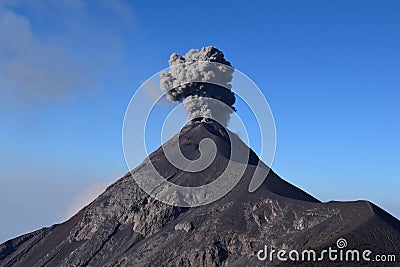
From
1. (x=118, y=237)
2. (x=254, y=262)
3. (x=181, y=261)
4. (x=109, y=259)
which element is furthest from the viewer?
(x=118, y=237)

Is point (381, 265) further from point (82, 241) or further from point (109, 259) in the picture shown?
point (82, 241)

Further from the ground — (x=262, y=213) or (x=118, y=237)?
(x=118, y=237)

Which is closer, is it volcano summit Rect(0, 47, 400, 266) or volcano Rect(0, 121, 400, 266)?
volcano summit Rect(0, 47, 400, 266)

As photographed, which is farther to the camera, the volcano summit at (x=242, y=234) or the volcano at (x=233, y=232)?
the volcano at (x=233, y=232)

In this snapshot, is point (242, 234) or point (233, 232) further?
point (233, 232)

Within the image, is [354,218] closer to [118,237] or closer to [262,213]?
[262,213]

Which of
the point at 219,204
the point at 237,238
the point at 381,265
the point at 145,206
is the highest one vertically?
the point at 145,206

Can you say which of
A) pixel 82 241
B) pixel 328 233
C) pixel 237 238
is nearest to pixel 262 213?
pixel 237 238

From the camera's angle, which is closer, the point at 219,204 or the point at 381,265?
the point at 381,265

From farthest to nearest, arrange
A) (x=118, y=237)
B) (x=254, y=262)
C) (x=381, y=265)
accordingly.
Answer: (x=118, y=237), (x=254, y=262), (x=381, y=265)

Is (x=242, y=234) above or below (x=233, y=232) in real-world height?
below
